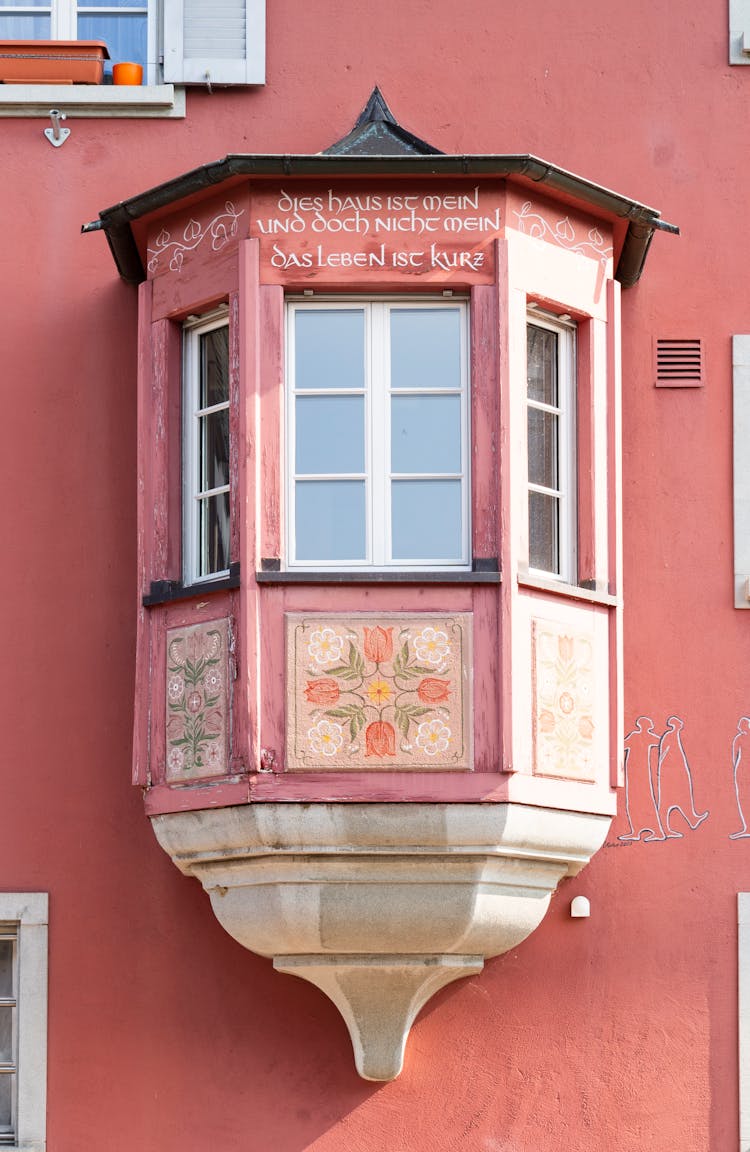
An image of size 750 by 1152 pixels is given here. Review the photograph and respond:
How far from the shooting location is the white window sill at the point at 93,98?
1074 centimetres

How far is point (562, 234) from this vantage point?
10078 mm

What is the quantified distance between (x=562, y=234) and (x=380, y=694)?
2310 millimetres

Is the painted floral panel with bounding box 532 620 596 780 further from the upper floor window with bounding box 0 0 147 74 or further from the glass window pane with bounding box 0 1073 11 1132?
the upper floor window with bounding box 0 0 147 74

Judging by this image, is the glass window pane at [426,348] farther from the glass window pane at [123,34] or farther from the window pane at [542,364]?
the glass window pane at [123,34]

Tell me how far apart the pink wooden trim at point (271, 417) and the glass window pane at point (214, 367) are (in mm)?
425

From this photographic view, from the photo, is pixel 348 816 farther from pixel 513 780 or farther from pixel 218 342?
pixel 218 342

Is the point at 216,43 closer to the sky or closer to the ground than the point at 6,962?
closer to the sky

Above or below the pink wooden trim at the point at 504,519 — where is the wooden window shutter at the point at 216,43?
above

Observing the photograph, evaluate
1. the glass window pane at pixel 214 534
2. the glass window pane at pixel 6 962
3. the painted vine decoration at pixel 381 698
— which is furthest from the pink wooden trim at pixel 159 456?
the glass window pane at pixel 6 962

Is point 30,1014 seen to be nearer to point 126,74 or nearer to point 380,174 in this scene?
point 380,174

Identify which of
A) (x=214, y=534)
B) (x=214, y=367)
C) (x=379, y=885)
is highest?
(x=214, y=367)

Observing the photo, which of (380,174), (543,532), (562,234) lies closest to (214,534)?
(543,532)

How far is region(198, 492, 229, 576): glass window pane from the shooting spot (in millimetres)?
9938

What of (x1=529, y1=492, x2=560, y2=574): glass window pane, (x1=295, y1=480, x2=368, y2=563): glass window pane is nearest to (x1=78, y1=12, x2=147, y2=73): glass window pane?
(x1=295, y1=480, x2=368, y2=563): glass window pane
